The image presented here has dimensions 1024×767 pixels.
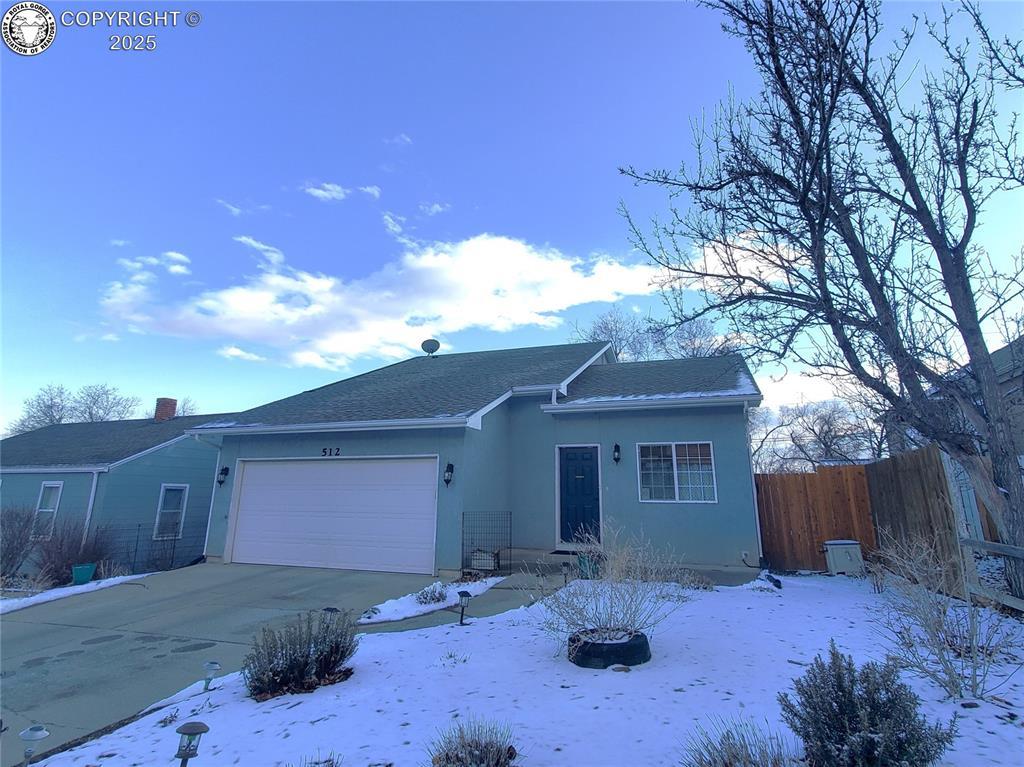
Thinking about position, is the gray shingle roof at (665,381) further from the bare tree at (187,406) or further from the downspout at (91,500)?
the bare tree at (187,406)

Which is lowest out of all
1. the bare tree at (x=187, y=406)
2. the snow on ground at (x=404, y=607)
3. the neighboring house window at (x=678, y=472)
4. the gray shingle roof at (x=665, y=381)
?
the snow on ground at (x=404, y=607)

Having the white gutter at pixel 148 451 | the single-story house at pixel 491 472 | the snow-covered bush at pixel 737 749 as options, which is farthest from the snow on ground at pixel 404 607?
the white gutter at pixel 148 451

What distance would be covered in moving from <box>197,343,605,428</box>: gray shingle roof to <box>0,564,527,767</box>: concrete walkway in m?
3.18

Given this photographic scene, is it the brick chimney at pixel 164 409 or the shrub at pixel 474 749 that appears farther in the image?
the brick chimney at pixel 164 409

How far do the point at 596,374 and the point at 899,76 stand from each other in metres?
8.08

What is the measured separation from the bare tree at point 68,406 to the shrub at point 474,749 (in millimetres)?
44287

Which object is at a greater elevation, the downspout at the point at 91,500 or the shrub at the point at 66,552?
the downspout at the point at 91,500

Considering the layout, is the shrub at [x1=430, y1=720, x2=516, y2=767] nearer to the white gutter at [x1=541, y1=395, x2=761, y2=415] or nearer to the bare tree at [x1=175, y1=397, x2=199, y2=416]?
the white gutter at [x1=541, y1=395, x2=761, y2=415]

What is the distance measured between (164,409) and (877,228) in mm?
21620

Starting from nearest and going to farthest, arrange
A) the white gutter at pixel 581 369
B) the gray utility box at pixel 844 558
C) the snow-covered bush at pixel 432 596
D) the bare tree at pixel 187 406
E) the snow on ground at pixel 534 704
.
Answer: the snow on ground at pixel 534 704 → the snow-covered bush at pixel 432 596 → the gray utility box at pixel 844 558 → the white gutter at pixel 581 369 → the bare tree at pixel 187 406

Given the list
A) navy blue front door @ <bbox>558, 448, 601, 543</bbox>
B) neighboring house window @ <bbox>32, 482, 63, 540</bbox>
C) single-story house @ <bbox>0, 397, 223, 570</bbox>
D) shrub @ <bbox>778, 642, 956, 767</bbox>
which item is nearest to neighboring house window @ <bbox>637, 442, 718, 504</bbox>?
navy blue front door @ <bbox>558, 448, 601, 543</bbox>

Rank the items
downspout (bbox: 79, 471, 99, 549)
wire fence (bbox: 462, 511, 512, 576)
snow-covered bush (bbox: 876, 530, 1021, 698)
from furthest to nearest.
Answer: downspout (bbox: 79, 471, 99, 549)
wire fence (bbox: 462, 511, 512, 576)
snow-covered bush (bbox: 876, 530, 1021, 698)

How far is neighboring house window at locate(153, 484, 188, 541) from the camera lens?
49.9 feet

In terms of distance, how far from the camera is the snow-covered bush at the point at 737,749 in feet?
7.83
